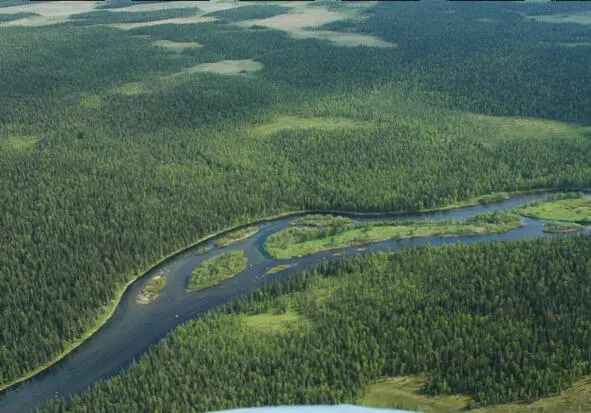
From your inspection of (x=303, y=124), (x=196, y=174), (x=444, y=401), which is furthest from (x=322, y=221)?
(x=444, y=401)

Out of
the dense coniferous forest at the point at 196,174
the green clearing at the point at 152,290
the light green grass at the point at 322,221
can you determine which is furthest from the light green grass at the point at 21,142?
the light green grass at the point at 322,221

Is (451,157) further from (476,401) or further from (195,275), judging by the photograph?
(476,401)

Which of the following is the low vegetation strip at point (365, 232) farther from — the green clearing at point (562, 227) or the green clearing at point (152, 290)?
the green clearing at point (152, 290)

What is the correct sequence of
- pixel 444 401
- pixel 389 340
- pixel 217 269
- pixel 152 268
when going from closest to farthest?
1. pixel 444 401
2. pixel 389 340
3. pixel 217 269
4. pixel 152 268

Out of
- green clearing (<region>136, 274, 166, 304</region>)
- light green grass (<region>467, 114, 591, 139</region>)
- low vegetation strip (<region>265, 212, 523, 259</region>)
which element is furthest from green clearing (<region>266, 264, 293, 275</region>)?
light green grass (<region>467, 114, 591, 139</region>)

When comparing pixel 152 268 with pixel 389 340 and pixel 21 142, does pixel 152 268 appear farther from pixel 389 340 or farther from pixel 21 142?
pixel 21 142

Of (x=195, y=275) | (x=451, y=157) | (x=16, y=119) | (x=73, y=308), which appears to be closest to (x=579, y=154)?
(x=451, y=157)
